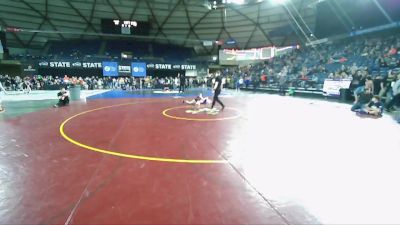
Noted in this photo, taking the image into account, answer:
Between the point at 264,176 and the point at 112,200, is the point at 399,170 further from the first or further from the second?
the point at 112,200

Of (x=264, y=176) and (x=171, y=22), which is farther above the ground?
(x=171, y=22)

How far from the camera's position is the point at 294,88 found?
70.2ft

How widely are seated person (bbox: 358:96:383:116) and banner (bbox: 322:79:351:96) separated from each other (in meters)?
5.38

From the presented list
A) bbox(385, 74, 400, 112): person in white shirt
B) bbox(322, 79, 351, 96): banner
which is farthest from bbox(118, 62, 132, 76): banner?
bbox(385, 74, 400, 112): person in white shirt

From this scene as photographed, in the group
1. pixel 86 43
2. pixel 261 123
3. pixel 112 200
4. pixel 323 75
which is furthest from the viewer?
pixel 86 43

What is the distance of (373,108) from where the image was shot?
9984 mm

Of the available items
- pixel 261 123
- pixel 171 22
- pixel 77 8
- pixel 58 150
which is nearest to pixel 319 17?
pixel 171 22

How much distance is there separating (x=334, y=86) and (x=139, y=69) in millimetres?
23950

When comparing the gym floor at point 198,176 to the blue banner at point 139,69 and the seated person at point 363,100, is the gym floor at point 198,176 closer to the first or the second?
the seated person at point 363,100

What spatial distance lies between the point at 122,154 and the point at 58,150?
4.36ft

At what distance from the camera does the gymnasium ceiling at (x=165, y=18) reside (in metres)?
30.6

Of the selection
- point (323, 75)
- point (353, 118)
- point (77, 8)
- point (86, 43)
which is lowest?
point (353, 118)

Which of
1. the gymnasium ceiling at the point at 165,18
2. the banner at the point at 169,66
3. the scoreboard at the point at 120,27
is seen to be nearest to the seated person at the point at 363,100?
the gymnasium ceiling at the point at 165,18

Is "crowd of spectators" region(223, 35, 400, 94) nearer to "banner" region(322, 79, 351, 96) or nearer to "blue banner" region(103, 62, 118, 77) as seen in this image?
"banner" region(322, 79, 351, 96)
